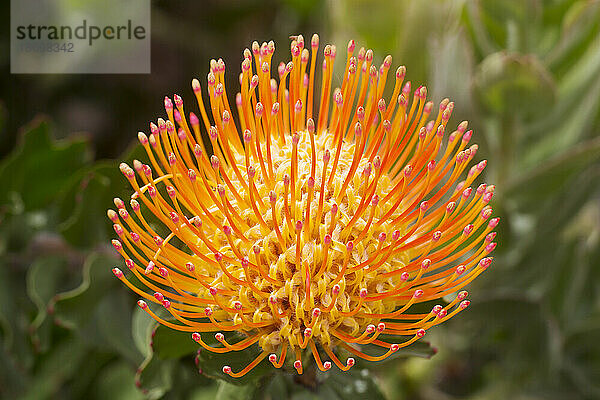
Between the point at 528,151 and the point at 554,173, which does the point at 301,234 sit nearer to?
the point at 554,173

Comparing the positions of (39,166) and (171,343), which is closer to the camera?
(171,343)

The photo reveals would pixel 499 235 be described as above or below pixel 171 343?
above

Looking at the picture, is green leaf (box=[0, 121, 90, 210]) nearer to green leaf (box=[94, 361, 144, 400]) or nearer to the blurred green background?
the blurred green background

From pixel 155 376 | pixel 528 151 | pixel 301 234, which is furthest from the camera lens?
pixel 528 151

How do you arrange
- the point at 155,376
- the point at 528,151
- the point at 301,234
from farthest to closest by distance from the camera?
the point at 528,151 < the point at 155,376 < the point at 301,234

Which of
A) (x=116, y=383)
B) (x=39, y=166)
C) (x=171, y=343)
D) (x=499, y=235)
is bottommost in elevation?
(x=116, y=383)

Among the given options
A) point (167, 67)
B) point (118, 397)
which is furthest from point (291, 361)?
point (167, 67)

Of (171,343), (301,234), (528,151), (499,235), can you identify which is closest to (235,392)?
(171,343)
